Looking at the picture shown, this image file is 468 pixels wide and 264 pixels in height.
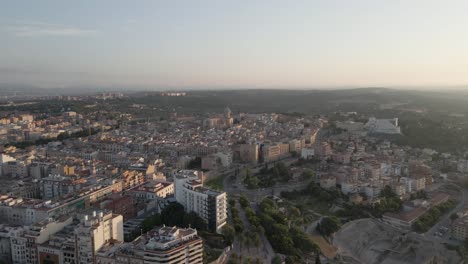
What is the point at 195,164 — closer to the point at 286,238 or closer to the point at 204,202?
the point at 204,202

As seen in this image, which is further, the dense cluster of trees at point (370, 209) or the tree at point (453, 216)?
the dense cluster of trees at point (370, 209)

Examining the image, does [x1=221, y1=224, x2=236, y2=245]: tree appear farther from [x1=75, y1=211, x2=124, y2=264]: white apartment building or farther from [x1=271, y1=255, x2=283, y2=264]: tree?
[x1=75, y1=211, x2=124, y2=264]: white apartment building

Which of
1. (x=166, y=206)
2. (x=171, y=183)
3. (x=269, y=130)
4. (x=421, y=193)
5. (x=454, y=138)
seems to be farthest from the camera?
(x=269, y=130)

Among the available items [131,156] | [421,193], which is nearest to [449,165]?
[421,193]

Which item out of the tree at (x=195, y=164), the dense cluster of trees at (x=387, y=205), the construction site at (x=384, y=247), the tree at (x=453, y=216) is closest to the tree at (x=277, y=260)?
the construction site at (x=384, y=247)

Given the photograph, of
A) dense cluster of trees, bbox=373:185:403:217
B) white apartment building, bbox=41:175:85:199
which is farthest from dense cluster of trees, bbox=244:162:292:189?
white apartment building, bbox=41:175:85:199

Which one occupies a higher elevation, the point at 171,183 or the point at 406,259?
the point at 171,183

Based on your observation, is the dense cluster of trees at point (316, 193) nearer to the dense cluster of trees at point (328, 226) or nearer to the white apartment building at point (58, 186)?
the dense cluster of trees at point (328, 226)

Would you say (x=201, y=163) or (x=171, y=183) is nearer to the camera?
(x=171, y=183)

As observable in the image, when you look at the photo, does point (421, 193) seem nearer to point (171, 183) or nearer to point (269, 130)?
point (171, 183)
